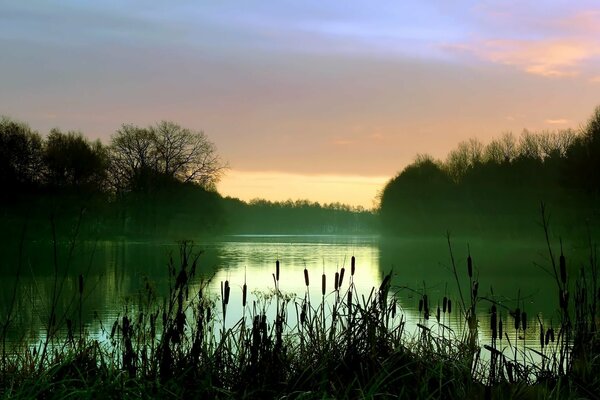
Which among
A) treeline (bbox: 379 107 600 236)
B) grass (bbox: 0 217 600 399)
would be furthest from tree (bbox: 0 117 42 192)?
grass (bbox: 0 217 600 399)

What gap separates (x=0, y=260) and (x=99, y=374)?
925 inches

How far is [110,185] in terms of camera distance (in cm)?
4769

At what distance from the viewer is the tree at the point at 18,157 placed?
3584 centimetres

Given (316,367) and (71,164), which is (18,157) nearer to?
(71,164)

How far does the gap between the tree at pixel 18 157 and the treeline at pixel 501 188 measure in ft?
87.2

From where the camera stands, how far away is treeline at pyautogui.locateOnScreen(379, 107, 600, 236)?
3431 centimetres

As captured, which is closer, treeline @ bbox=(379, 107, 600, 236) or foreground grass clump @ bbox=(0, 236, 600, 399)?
foreground grass clump @ bbox=(0, 236, 600, 399)

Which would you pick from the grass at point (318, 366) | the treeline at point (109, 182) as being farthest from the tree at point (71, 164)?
the grass at point (318, 366)

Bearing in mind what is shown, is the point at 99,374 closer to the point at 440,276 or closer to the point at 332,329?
the point at 332,329

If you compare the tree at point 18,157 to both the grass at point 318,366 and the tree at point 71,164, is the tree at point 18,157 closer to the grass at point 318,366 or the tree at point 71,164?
the tree at point 71,164

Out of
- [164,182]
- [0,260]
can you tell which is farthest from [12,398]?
[164,182]

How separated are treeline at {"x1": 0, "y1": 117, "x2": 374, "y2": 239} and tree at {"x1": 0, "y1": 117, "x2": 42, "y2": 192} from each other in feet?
0.16

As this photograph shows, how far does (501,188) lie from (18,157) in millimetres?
32219

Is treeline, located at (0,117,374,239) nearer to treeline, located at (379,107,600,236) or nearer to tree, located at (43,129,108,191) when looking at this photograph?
tree, located at (43,129,108,191)
